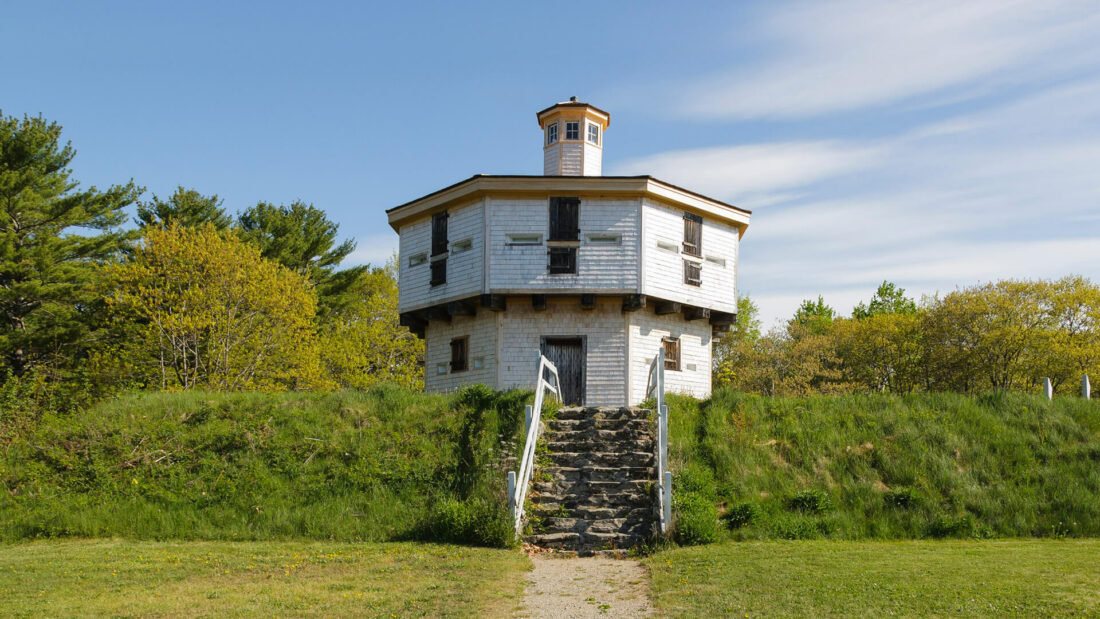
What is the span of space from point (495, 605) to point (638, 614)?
1.71 m

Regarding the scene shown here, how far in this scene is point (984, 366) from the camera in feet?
144

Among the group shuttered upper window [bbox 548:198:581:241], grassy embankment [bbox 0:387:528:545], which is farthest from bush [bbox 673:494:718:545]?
shuttered upper window [bbox 548:198:581:241]

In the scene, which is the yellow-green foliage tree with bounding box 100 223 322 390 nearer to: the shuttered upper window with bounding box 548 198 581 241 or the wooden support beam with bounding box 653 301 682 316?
the shuttered upper window with bounding box 548 198 581 241

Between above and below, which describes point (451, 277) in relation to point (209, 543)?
above

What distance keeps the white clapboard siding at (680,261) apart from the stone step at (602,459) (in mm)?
7400

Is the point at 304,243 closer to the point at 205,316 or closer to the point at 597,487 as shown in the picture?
the point at 205,316

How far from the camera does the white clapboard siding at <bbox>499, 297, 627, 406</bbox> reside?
76.8 feet

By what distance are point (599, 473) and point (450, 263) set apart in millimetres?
10450

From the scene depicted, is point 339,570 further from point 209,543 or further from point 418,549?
point 209,543

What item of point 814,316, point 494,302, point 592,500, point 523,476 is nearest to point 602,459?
point 592,500

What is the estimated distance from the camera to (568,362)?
78.2ft

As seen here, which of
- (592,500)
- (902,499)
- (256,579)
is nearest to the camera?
(256,579)

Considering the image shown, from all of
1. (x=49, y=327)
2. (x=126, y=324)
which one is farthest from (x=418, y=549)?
(x=49, y=327)

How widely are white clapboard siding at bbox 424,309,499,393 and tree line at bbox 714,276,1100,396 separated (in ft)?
77.6
